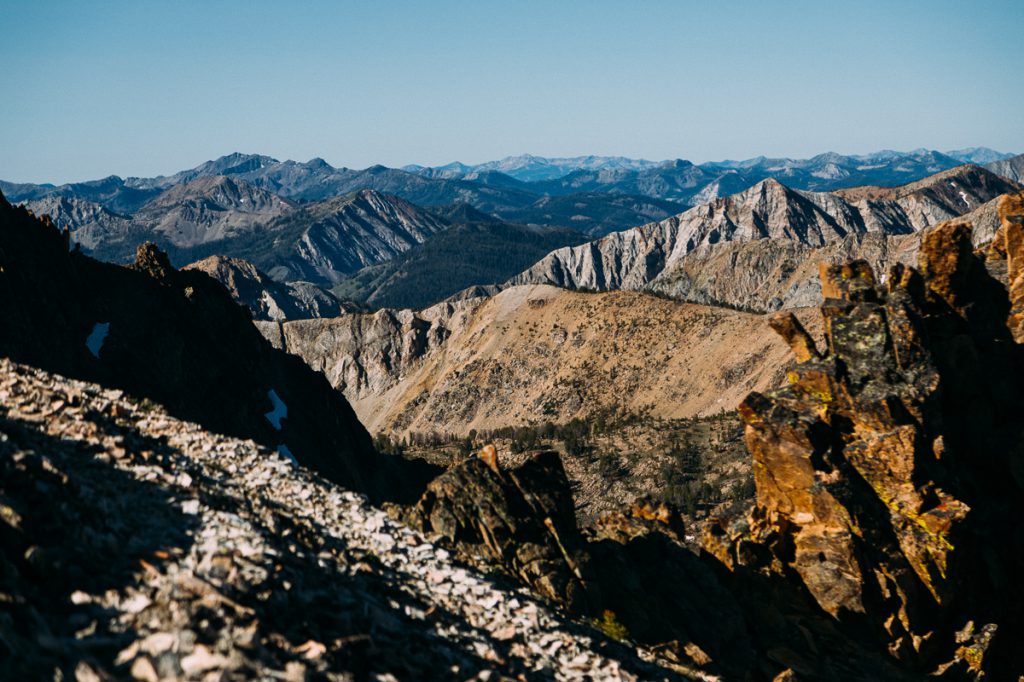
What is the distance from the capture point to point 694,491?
96562mm

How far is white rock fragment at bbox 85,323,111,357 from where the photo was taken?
262 feet

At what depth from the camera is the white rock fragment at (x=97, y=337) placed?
262 feet

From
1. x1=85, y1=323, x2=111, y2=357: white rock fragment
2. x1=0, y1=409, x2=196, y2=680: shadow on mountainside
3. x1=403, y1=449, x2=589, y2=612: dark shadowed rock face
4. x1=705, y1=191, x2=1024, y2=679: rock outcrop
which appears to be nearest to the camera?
x1=0, y1=409, x2=196, y2=680: shadow on mountainside

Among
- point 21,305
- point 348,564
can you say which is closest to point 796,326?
point 348,564

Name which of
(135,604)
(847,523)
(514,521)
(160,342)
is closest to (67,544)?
(135,604)

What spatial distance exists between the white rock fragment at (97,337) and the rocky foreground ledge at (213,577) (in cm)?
5798

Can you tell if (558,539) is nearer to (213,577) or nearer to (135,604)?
(213,577)

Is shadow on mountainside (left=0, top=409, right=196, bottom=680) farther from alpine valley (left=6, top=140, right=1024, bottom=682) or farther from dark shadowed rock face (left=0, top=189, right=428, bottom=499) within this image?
dark shadowed rock face (left=0, top=189, right=428, bottom=499)

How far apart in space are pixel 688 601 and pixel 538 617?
11.8 meters

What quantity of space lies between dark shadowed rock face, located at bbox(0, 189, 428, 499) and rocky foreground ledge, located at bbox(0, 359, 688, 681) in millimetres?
51150

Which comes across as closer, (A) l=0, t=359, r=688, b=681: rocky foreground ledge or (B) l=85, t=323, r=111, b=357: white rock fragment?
(A) l=0, t=359, r=688, b=681: rocky foreground ledge

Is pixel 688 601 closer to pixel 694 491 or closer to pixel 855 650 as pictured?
pixel 855 650

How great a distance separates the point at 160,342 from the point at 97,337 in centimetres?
652

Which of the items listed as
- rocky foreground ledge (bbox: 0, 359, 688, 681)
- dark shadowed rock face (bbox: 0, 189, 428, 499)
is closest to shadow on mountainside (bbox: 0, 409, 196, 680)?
rocky foreground ledge (bbox: 0, 359, 688, 681)
